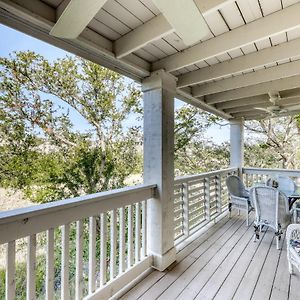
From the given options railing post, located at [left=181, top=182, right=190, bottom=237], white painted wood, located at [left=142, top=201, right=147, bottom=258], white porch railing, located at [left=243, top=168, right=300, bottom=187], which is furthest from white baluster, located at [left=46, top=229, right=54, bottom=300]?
white porch railing, located at [left=243, top=168, right=300, bottom=187]

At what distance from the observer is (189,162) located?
9500mm

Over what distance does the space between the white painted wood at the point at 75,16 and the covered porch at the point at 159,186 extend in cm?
1

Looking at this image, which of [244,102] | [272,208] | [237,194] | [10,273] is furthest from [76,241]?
[244,102]

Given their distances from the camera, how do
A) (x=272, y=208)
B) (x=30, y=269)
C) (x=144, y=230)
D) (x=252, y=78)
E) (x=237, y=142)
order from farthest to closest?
Result: (x=237, y=142) < (x=272, y=208) < (x=252, y=78) < (x=144, y=230) < (x=30, y=269)

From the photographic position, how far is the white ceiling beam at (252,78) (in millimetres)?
2506

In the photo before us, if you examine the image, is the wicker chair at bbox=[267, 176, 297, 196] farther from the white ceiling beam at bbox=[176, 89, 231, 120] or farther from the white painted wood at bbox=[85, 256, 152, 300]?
the white painted wood at bbox=[85, 256, 152, 300]

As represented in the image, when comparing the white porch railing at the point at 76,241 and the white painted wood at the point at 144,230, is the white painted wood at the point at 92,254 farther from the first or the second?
the white painted wood at the point at 144,230

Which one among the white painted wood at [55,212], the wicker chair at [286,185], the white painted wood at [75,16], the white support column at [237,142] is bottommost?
the wicker chair at [286,185]

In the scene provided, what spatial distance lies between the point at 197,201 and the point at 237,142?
7.62 ft

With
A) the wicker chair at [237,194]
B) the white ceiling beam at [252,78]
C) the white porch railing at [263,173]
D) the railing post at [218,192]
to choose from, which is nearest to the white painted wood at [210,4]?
the white ceiling beam at [252,78]

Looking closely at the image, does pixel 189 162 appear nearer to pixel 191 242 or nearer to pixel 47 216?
pixel 191 242

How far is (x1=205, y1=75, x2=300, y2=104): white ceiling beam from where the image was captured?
292cm

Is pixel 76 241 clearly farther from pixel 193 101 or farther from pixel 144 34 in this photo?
pixel 193 101

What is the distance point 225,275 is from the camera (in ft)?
8.00
